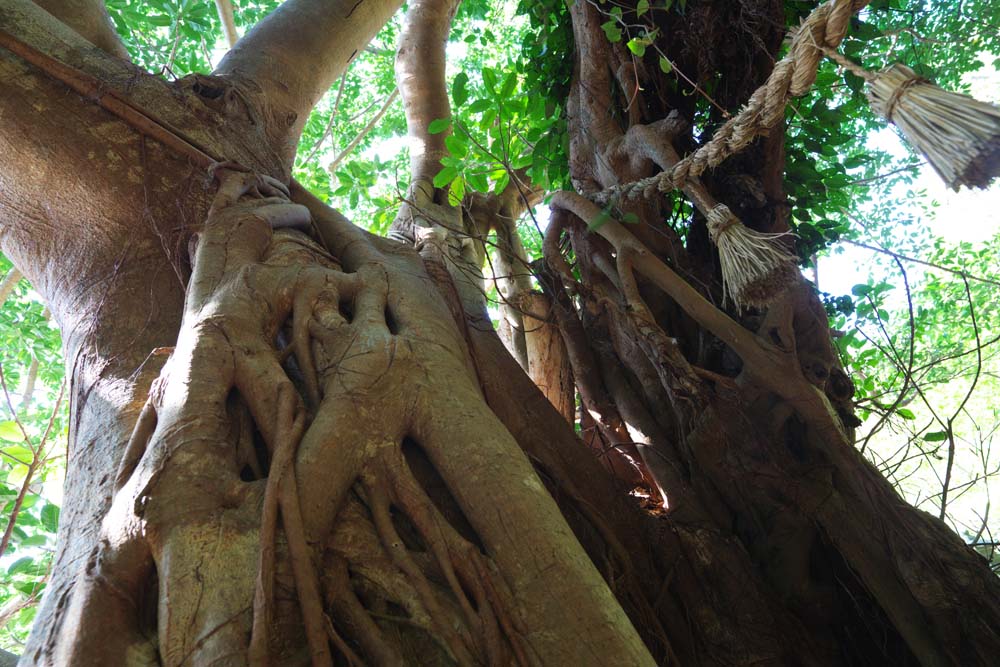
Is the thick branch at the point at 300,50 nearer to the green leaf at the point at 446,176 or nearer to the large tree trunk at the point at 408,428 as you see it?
the large tree trunk at the point at 408,428

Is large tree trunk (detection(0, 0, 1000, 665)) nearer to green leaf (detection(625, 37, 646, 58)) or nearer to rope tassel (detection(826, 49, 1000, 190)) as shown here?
green leaf (detection(625, 37, 646, 58))

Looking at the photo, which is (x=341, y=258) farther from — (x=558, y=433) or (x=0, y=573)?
(x=0, y=573)

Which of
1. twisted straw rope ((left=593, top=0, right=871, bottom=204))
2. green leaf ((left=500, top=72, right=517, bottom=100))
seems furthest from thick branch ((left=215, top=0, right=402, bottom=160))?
twisted straw rope ((left=593, top=0, right=871, bottom=204))

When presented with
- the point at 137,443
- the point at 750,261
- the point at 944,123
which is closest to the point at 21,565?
the point at 137,443

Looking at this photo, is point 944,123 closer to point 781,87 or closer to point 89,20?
point 781,87

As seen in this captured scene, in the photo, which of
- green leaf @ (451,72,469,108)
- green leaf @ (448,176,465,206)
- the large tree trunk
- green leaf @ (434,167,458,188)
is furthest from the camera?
green leaf @ (448,176,465,206)

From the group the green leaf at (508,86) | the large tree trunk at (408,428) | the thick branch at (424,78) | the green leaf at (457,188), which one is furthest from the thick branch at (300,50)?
the green leaf at (508,86)

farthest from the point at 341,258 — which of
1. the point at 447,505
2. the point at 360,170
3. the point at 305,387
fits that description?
the point at 360,170

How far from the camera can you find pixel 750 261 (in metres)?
1.57

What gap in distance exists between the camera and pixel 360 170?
13.0ft

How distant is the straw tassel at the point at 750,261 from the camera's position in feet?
5.09

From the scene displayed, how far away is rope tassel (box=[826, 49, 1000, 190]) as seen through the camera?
857 mm

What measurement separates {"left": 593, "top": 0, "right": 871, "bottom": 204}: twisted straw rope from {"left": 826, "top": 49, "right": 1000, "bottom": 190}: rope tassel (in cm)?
12

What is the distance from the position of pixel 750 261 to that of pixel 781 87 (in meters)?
0.41
